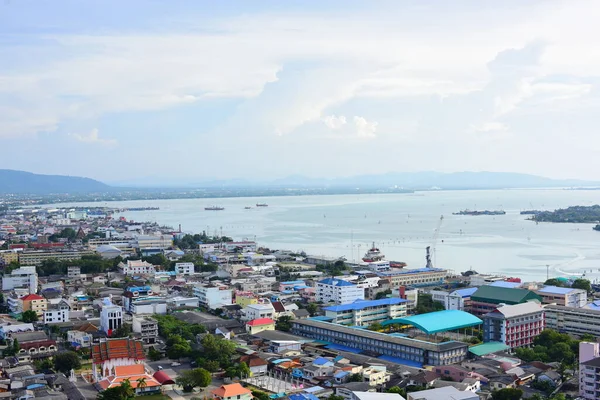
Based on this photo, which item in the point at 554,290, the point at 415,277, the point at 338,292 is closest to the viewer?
the point at 554,290

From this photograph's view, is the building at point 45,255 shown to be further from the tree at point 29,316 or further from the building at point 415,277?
the building at point 415,277

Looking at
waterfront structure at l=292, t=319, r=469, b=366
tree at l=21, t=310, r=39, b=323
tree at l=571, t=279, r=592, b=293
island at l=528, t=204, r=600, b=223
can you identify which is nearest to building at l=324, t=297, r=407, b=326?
waterfront structure at l=292, t=319, r=469, b=366

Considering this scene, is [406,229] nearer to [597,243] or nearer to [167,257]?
[597,243]

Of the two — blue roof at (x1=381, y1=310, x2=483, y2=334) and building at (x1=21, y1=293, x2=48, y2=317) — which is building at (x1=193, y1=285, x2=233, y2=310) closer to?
building at (x1=21, y1=293, x2=48, y2=317)

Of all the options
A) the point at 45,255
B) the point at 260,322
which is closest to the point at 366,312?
the point at 260,322

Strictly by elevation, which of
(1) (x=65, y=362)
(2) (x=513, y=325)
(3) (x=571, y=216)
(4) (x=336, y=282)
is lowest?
(1) (x=65, y=362)

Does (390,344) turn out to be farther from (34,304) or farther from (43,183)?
(43,183)

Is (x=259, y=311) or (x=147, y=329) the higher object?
(x=259, y=311)
